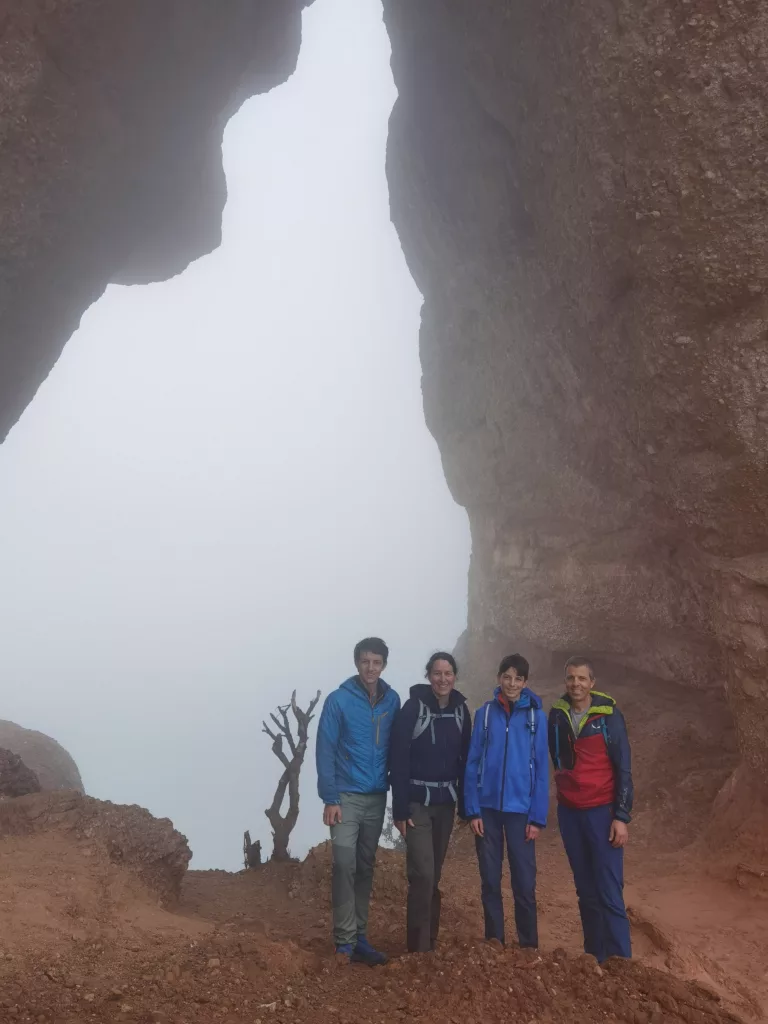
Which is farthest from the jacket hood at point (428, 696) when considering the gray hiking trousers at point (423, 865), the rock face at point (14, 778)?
the rock face at point (14, 778)

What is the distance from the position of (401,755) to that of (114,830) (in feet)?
19.9

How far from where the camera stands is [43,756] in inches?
945

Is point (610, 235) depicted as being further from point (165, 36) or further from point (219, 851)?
point (219, 851)

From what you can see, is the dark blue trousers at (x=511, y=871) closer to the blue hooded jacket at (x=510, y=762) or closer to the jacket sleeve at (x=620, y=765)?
the blue hooded jacket at (x=510, y=762)

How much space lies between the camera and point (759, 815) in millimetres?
9867

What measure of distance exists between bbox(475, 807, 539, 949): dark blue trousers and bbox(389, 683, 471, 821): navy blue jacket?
405 mm

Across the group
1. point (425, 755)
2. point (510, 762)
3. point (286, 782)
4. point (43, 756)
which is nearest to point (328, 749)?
point (425, 755)

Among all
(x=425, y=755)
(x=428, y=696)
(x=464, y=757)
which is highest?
(x=428, y=696)

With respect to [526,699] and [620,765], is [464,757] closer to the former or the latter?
[526,699]

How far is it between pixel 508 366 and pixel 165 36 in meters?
13.2

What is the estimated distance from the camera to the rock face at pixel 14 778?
12.1m

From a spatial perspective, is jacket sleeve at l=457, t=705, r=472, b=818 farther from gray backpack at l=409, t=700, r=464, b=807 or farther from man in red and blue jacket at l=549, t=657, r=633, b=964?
man in red and blue jacket at l=549, t=657, r=633, b=964

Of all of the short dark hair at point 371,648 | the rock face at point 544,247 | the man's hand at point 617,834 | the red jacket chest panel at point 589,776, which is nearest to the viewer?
the man's hand at point 617,834

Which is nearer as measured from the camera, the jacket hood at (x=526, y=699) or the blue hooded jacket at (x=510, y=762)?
the blue hooded jacket at (x=510, y=762)
